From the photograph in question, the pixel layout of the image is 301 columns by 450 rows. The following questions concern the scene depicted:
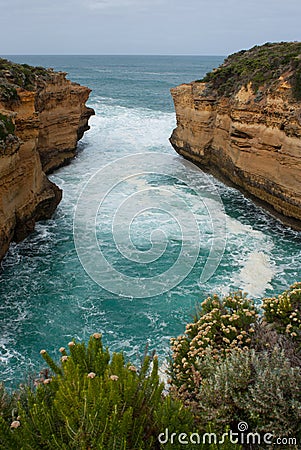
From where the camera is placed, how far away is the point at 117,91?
66375mm

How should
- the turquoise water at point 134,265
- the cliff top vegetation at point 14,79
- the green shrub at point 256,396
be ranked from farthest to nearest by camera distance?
1. the cliff top vegetation at point 14,79
2. the turquoise water at point 134,265
3. the green shrub at point 256,396

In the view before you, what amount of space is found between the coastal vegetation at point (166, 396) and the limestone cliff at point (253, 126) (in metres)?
11.5

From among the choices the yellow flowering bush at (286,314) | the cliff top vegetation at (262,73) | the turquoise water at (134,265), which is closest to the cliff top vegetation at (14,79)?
the turquoise water at (134,265)

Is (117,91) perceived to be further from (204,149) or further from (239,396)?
(239,396)

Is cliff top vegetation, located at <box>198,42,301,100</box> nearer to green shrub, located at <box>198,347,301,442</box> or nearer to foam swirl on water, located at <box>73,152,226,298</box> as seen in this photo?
foam swirl on water, located at <box>73,152,226,298</box>

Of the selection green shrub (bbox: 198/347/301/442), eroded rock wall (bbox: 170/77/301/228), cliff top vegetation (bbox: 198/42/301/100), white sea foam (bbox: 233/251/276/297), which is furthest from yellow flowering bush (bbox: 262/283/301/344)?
cliff top vegetation (bbox: 198/42/301/100)

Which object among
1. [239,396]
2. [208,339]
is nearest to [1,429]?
[239,396]

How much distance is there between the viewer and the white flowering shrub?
7.38 meters

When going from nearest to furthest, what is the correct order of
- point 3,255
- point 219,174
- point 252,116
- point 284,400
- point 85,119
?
point 284,400 < point 3,255 < point 252,116 < point 219,174 < point 85,119

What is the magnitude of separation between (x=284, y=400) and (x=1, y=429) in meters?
3.73

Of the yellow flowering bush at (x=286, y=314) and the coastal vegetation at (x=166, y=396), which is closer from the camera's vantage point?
the coastal vegetation at (x=166, y=396)

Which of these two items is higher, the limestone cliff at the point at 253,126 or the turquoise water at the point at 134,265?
the limestone cliff at the point at 253,126

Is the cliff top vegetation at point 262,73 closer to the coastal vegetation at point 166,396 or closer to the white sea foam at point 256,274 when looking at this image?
the white sea foam at point 256,274

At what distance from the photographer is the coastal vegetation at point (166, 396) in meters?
4.67
